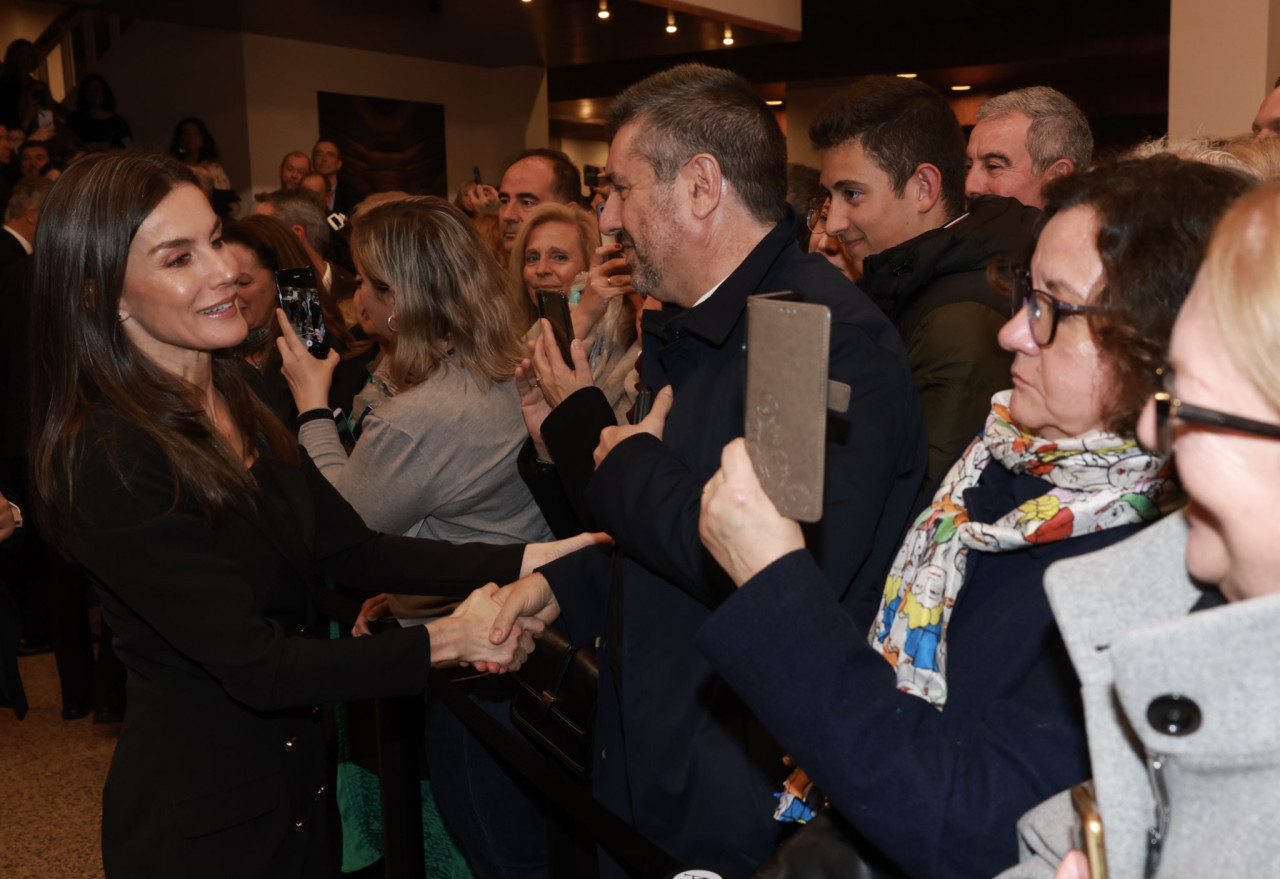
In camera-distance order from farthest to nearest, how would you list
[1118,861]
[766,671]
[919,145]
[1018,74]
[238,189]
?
[1018,74], [238,189], [919,145], [766,671], [1118,861]

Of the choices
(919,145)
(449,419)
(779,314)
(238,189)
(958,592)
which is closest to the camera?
(779,314)

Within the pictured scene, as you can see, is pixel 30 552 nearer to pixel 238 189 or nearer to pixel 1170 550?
pixel 1170 550

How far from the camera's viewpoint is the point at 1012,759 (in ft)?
3.19

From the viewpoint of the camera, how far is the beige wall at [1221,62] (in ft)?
15.8

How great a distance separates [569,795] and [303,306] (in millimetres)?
1824

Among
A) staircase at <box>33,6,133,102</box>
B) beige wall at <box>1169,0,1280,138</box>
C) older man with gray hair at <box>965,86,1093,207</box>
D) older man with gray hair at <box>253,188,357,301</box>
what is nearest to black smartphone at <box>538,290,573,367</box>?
older man with gray hair at <box>965,86,1093,207</box>

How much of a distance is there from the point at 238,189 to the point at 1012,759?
10.00 metres

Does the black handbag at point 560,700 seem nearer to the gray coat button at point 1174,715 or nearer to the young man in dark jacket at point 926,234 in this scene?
the young man in dark jacket at point 926,234

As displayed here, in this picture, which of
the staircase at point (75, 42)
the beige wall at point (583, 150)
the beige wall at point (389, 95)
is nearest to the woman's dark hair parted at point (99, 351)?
the beige wall at point (389, 95)

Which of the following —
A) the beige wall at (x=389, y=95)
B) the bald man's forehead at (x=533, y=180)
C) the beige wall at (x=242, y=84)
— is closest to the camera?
the bald man's forehead at (x=533, y=180)

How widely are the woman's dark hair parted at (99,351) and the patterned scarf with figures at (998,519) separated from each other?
1037 mm

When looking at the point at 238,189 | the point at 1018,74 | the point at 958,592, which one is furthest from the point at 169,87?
the point at 958,592

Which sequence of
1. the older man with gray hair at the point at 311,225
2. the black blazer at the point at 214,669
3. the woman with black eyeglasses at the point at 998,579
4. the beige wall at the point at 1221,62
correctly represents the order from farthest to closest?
the beige wall at the point at 1221,62, the older man with gray hair at the point at 311,225, the black blazer at the point at 214,669, the woman with black eyeglasses at the point at 998,579

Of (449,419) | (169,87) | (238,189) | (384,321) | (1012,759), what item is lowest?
(1012,759)
